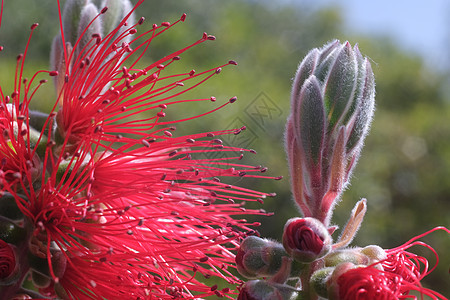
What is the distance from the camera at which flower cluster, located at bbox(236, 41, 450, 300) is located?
77cm

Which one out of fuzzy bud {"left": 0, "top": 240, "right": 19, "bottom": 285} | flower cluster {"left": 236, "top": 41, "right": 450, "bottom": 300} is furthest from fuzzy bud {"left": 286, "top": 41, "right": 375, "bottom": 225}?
fuzzy bud {"left": 0, "top": 240, "right": 19, "bottom": 285}

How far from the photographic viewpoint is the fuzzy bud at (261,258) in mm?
809

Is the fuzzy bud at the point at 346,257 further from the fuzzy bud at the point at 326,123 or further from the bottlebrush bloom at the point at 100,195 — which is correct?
the bottlebrush bloom at the point at 100,195

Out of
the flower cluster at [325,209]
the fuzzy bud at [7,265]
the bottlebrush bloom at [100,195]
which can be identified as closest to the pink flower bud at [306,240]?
the flower cluster at [325,209]

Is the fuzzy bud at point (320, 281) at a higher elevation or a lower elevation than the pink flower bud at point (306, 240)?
lower

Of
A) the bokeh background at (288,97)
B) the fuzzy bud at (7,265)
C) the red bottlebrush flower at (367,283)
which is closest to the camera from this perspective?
the red bottlebrush flower at (367,283)

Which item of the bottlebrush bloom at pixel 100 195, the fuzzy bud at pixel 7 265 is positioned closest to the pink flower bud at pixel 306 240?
the bottlebrush bloom at pixel 100 195

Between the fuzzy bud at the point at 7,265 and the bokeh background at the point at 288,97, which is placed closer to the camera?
the fuzzy bud at the point at 7,265

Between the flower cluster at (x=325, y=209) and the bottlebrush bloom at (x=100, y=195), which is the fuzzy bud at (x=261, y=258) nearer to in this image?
the flower cluster at (x=325, y=209)

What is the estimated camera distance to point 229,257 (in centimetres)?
104

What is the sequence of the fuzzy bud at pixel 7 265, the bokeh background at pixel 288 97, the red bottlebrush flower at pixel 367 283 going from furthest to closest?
1. the bokeh background at pixel 288 97
2. the fuzzy bud at pixel 7 265
3. the red bottlebrush flower at pixel 367 283

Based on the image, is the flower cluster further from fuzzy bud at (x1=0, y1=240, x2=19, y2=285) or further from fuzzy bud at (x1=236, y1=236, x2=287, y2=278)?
fuzzy bud at (x1=0, y1=240, x2=19, y2=285)

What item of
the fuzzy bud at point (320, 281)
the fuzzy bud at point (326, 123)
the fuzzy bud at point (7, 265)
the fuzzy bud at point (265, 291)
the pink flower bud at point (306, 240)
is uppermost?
the fuzzy bud at point (326, 123)

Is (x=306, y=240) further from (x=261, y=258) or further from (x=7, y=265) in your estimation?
(x=7, y=265)
